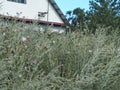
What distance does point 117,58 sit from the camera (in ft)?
20.7

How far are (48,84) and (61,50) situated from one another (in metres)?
0.87

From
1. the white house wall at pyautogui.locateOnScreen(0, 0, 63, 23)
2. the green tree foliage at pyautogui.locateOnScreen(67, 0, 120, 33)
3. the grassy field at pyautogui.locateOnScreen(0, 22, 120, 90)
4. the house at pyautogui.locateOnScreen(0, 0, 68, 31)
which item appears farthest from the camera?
the green tree foliage at pyautogui.locateOnScreen(67, 0, 120, 33)

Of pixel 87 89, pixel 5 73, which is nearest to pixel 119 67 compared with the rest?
pixel 87 89

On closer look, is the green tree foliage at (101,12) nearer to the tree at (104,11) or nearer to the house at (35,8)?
the tree at (104,11)

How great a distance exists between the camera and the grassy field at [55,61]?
17.9ft

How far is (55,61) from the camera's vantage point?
20.0 ft

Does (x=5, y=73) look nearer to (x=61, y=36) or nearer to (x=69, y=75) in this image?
(x=69, y=75)

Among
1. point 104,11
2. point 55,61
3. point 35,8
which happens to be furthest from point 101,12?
point 55,61

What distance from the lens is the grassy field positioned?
5.46 meters

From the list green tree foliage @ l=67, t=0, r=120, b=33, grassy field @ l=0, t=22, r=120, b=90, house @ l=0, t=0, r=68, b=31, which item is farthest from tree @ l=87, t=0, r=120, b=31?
grassy field @ l=0, t=22, r=120, b=90

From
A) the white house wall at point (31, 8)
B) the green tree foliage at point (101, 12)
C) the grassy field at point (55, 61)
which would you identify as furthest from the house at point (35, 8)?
the grassy field at point (55, 61)

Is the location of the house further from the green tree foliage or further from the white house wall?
the green tree foliage

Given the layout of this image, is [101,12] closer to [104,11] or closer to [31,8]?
[104,11]

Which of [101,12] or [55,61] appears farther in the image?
[101,12]
